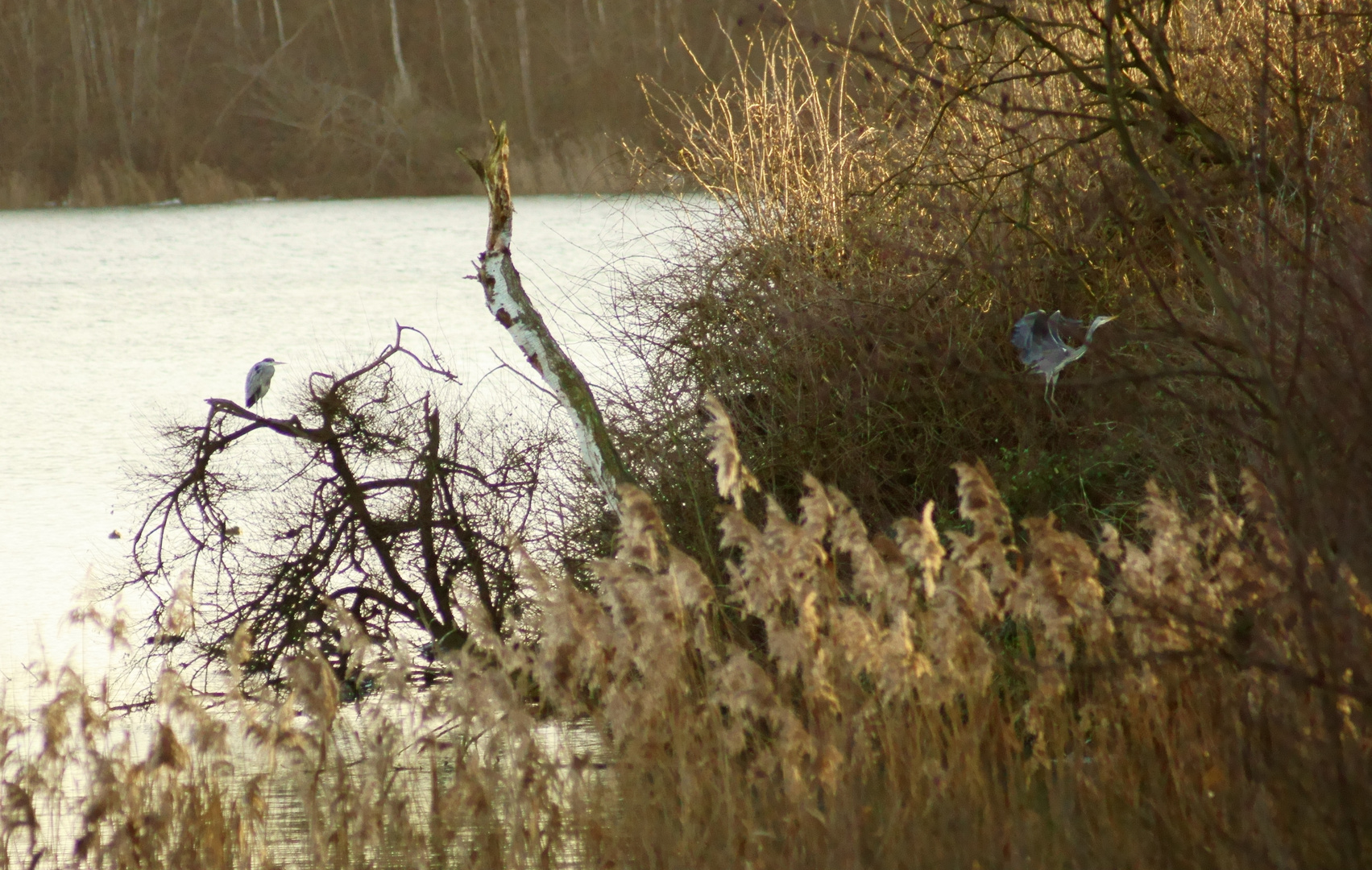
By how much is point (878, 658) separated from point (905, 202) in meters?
5.63

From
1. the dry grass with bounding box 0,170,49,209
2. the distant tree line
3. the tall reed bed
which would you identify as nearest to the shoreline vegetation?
the tall reed bed

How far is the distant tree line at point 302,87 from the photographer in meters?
34.2

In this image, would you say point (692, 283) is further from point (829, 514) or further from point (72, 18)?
point (72, 18)

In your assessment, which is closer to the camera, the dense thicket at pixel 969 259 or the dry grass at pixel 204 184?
the dense thicket at pixel 969 259

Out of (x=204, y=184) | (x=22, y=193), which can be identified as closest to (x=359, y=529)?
(x=204, y=184)

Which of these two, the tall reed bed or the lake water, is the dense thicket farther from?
the tall reed bed

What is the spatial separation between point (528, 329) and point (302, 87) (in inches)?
1178

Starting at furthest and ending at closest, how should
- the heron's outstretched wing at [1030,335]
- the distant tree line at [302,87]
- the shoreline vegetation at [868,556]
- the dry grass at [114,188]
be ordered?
the dry grass at [114,188], the distant tree line at [302,87], the heron's outstretched wing at [1030,335], the shoreline vegetation at [868,556]

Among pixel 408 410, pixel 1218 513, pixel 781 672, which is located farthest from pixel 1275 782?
pixel 408 410

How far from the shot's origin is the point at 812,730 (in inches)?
161

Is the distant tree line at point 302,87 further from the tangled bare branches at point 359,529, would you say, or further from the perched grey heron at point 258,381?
the perched grey heron at point 258,381

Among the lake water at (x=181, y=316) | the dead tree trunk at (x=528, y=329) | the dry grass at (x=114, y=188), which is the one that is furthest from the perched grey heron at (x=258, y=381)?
the dry grass at (x=114, y=188)

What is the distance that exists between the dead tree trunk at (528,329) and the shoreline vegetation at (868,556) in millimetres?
46

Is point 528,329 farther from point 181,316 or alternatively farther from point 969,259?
point 181,316
